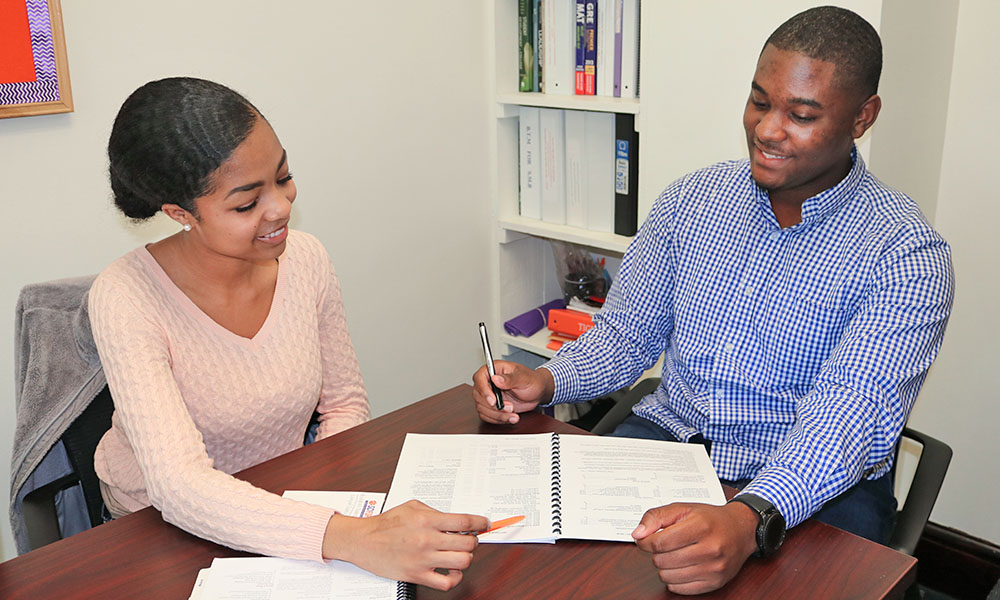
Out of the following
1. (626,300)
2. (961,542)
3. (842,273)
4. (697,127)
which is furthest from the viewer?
(961,542)

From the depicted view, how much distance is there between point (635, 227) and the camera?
245 centimetres

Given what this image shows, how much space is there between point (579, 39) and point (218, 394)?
1432 millimetres


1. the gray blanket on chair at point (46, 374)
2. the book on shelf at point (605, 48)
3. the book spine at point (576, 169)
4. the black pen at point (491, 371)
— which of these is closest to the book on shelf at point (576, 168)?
the book spine at point (576, 169)

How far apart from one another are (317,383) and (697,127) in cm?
111

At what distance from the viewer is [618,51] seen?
2340mm

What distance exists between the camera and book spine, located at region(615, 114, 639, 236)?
2371 millimetres

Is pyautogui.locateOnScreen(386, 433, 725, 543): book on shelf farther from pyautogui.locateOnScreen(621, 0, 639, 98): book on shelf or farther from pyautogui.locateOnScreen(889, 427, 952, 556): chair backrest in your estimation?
pyautogui.locateOnScreen(621, 0, 639, 98): book on shelf

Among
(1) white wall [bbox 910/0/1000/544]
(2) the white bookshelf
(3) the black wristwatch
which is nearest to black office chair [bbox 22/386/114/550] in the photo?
(3) the black wristwatch

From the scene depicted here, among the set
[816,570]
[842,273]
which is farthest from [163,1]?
→ [816,570]

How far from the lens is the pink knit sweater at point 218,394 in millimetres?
1185

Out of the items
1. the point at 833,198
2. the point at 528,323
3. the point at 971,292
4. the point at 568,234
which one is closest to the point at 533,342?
the point at 528,323

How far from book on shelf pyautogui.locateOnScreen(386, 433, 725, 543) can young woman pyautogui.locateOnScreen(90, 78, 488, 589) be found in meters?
0.10

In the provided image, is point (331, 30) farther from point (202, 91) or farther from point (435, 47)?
point (202, 91)

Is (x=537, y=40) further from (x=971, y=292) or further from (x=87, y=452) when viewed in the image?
(x=87, y=452)
